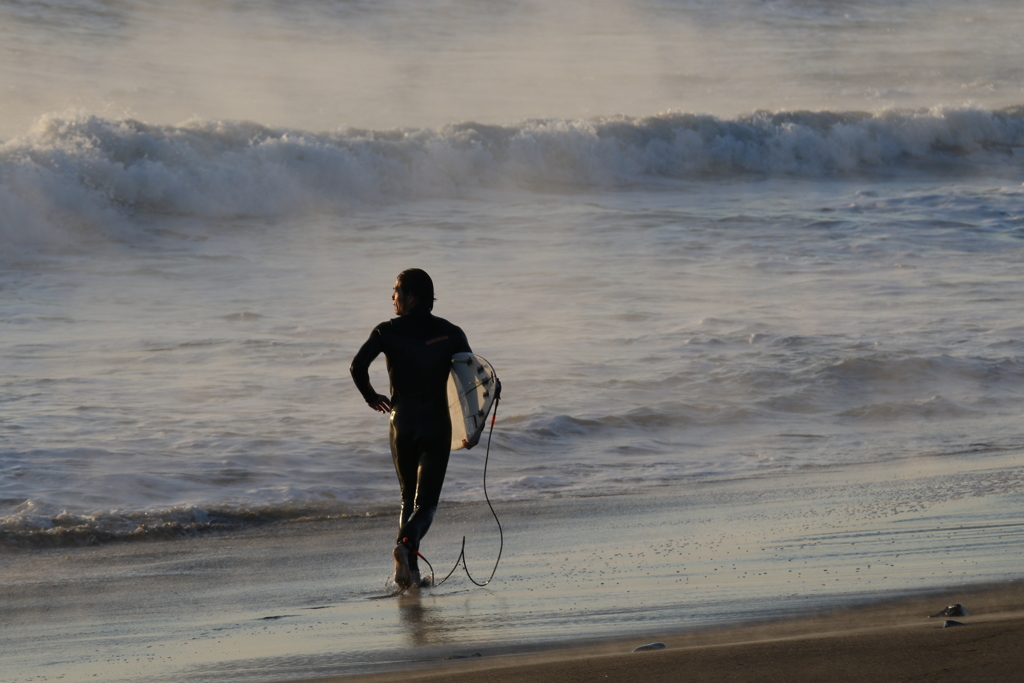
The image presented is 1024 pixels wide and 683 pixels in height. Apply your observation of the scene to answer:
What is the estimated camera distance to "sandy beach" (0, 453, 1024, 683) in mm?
3621

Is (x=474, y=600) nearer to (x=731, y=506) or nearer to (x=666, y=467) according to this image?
(x=731, y=506)

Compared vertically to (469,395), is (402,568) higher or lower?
lower

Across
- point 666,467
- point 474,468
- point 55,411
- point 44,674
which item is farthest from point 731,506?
point 55,411

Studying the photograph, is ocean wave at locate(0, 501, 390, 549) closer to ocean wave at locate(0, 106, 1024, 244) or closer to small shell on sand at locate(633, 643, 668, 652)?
small shell on sand at locate(633, 643, 668, 652)

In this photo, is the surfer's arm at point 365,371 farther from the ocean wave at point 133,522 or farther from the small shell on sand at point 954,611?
the small shell on sand at point 954,611

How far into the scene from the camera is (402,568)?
515cm

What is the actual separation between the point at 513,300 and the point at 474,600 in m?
9.94

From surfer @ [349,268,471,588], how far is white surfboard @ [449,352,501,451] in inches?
2.5

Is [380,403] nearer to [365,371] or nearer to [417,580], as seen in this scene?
[365,371]

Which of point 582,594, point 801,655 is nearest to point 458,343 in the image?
point 582,594

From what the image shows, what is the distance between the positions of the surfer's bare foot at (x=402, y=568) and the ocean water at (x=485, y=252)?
1967mm

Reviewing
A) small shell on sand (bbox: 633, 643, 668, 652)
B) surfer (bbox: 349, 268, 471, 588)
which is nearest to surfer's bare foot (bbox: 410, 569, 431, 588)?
surfer (bbox: 349, 268, 471, 588)

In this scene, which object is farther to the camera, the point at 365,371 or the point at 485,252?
the point at 485,252

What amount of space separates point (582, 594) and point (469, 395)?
1.09 metres
